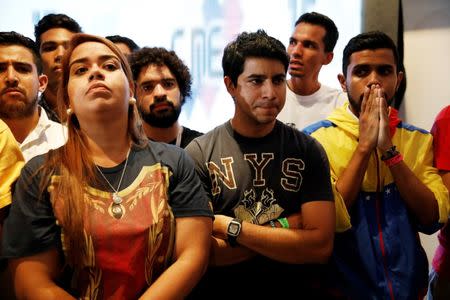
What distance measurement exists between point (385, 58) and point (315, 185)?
71 cm

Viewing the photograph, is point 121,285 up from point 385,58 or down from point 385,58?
down

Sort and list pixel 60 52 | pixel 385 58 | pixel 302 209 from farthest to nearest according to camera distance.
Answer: pixel 60 52 < pixel 385 58 < pixel 302 209

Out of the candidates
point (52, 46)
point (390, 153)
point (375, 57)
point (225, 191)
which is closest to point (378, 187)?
point (390, 153)

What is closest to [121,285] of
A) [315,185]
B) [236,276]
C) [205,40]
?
[236,276]

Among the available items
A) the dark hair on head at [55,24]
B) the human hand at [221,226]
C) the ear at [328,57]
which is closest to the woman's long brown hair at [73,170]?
the human hand at [221,226]

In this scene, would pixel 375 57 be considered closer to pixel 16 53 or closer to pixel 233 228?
pixel 233 228

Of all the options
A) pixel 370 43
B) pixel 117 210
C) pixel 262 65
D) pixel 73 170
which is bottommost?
pixel 117 210

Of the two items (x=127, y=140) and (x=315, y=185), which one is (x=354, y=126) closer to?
(x=315, y=185)

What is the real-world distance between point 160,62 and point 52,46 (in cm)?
72

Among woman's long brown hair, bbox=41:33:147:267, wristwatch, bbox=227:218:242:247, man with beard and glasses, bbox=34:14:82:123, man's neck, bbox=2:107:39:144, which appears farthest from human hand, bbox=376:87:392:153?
man with beard and glasses, bbox=34:14:82:123

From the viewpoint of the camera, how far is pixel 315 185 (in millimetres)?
2041

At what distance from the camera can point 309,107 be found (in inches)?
122

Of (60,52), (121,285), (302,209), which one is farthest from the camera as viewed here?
(60,52)

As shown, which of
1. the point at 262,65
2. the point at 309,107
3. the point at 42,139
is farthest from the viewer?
the point at 309,107
